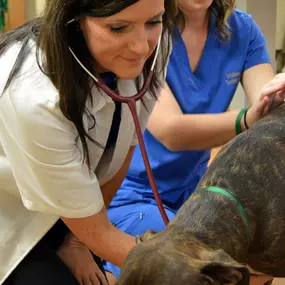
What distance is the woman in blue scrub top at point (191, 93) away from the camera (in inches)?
69.4

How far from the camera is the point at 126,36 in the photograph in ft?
4.04

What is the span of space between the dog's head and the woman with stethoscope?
1.01 ft

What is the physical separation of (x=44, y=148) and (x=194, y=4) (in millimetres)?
765

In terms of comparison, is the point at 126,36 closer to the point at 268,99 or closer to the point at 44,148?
the point at 44,148

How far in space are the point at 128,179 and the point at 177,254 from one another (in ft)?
3.13

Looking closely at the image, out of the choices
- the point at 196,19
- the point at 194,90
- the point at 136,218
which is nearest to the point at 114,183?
the point at 136,218

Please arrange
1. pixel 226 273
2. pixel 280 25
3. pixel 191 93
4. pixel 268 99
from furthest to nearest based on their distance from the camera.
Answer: pixel 280 25
pixel 191 93
pixel 268 99
pixel 226 273

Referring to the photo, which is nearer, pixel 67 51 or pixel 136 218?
pixel 67 51

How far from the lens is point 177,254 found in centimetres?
107

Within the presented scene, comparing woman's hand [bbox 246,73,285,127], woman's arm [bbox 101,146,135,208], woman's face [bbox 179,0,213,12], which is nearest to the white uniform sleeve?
woman's arm [bbox 101,146,135,208]

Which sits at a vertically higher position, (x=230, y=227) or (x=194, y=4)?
(x=194, y=4)

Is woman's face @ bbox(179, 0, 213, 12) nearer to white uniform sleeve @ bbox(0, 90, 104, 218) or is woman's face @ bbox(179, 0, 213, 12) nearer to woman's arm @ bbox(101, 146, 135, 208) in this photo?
woman's arm @ bbox(101, 146, 135, 208)

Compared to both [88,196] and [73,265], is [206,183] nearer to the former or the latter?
[88,196]

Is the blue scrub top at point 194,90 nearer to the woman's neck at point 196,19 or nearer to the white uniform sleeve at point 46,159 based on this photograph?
the woman's neck at point 196,19
